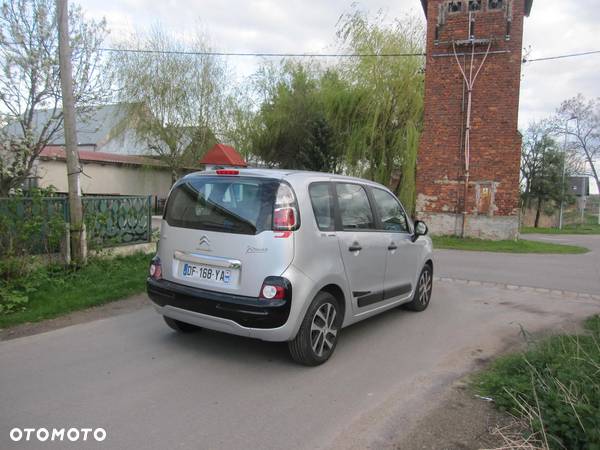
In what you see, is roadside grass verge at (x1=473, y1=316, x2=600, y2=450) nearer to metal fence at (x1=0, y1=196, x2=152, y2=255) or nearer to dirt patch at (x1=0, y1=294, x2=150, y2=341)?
dirt patch at (x1=0, y1=294, x2=150, y2=341)

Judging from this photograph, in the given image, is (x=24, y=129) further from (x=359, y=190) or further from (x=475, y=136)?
(x=475, y=136)

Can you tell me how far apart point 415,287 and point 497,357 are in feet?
5.76

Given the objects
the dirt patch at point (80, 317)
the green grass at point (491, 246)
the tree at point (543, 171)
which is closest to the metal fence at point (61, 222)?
the dirt patch at point (80, 317)

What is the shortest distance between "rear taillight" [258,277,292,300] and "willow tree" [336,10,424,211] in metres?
18.2

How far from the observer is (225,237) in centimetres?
451

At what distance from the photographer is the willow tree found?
859 inches

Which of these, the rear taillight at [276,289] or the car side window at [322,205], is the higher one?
the car side window at [322,205]

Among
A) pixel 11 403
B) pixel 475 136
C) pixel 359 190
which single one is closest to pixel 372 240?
pixel 359 190

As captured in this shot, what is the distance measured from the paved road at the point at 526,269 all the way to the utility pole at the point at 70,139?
7080mm

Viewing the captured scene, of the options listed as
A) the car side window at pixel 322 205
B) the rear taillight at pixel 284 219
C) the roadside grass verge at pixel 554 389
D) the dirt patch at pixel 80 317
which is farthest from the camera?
the dirt patch at pixel 80 317

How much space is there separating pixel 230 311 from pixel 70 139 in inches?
218

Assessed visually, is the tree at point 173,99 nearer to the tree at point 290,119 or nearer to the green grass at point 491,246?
the tree at point 290,119

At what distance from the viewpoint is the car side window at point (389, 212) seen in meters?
5.96

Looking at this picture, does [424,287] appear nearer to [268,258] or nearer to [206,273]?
[268,258]
